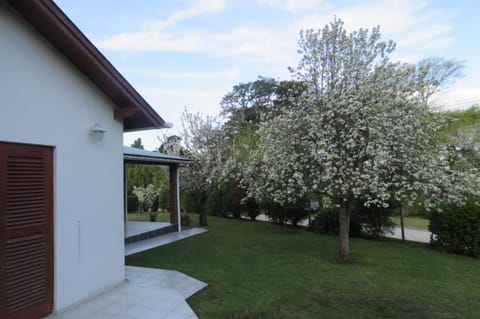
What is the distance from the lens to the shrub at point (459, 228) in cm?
852

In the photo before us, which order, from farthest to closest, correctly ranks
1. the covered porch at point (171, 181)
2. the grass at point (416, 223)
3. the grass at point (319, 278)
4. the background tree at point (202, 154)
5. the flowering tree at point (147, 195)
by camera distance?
the flowering tree at point (147, 195) → the grass at point (416, 223) → the background tree at point (202, 154) → the covered porch at point (171, 181) → the grass at point (319, 278)

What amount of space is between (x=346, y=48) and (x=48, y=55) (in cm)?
635

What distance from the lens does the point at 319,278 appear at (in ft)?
21.6

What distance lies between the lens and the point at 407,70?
720cm

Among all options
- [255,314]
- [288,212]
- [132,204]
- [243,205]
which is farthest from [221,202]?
[255,314]

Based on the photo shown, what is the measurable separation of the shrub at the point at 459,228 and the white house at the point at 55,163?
338 inches

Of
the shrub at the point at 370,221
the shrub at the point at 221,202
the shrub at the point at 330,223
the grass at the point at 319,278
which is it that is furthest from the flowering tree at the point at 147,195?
the shrub at the point at 370,221

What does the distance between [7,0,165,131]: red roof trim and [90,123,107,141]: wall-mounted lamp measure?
70 cm

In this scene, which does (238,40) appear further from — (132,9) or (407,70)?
(407,70)

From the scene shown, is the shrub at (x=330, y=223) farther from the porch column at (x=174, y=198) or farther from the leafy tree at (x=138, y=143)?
the leafy tree at (x=138, y=143)

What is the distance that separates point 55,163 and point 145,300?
2.67m

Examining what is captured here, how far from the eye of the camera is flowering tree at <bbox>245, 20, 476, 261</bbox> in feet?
21.7

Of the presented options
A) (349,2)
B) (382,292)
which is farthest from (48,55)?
(349,2)

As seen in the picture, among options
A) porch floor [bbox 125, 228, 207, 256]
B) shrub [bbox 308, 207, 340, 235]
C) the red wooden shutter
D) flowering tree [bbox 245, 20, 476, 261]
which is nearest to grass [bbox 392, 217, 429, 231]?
shrub [bbox 308, 207, 340, 235]
